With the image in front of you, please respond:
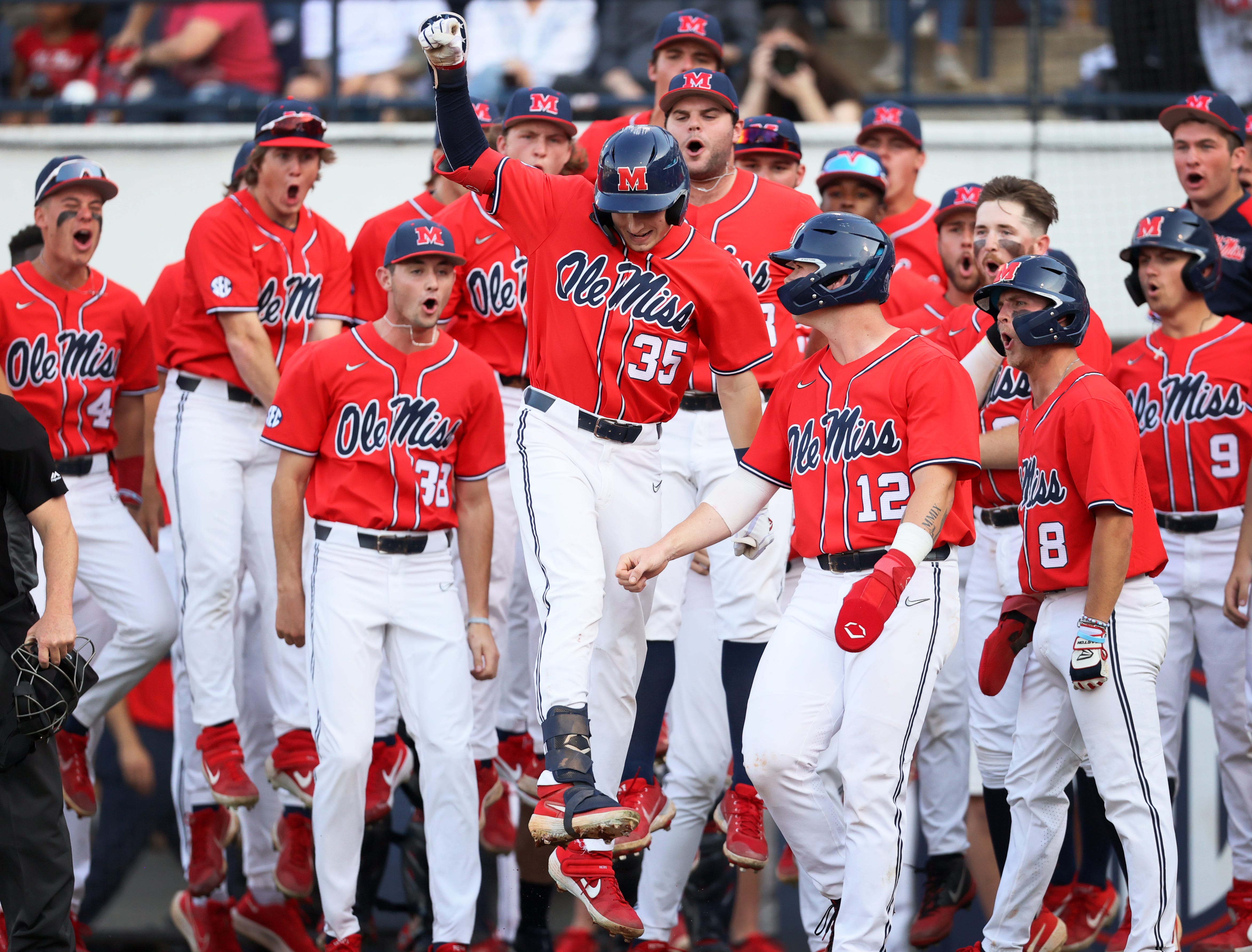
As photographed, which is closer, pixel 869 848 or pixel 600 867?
pixel 869 848

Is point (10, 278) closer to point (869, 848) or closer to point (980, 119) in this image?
point (869, 848)

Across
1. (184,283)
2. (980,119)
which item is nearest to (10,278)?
(184,283)

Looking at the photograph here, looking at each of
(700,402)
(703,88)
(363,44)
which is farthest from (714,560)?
(363,44)

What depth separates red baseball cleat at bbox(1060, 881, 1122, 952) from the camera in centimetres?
579

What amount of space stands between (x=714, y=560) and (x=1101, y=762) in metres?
1.61

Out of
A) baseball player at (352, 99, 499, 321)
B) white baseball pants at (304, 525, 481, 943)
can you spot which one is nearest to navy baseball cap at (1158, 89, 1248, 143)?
baseball player at (352, 99, 499, 321)

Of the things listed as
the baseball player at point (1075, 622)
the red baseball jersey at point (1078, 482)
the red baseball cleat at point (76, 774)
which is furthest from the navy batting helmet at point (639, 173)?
the red baseball cleat at point (76, 774)

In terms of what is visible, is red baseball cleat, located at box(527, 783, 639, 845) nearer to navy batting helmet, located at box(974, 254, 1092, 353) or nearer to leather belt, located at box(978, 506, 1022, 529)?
navy batting helmet, located at box(974, 254, 1092, 353)

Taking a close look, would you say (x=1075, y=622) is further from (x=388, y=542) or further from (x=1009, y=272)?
(x=388, y=542)

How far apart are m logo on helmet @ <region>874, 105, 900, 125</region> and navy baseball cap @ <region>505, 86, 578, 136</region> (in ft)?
5.39

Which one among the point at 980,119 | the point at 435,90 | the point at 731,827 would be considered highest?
the point at 980,119

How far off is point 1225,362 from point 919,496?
210 centimetres

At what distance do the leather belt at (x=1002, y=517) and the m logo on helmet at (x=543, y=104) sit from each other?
2.42 metres

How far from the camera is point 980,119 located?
924 cm
